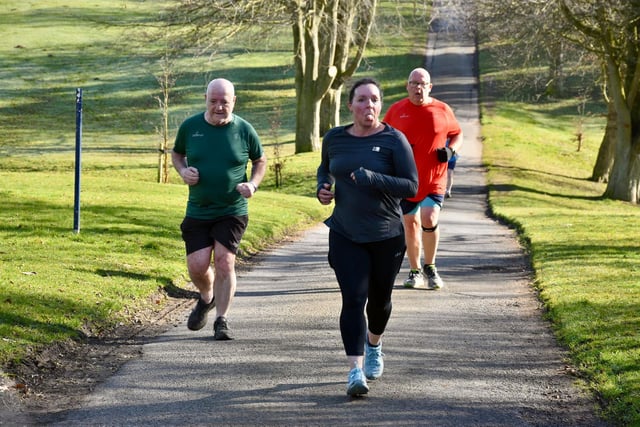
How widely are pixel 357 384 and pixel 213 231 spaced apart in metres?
2.47

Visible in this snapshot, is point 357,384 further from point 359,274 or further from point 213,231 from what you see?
point 213,231

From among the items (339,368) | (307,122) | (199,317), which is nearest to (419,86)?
(199,317)

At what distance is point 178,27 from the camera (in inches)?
1321

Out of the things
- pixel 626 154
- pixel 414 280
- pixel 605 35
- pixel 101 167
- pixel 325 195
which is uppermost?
pixel 605 35

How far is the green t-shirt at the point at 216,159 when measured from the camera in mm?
8547

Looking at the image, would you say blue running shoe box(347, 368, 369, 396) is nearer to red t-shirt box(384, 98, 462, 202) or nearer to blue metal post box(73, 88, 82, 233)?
red t-shirt box(384, 98, 462, 202)

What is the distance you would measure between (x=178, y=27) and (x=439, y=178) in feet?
77.1

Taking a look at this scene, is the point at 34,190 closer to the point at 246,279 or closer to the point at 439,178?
the point at 246,279

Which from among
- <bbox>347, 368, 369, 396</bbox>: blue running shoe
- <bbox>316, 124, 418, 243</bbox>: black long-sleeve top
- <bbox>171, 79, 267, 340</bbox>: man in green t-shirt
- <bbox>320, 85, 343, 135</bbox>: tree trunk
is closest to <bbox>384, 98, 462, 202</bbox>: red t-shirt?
<bbox>171, 79, 267, 340</bbox>: man in green t-shirt

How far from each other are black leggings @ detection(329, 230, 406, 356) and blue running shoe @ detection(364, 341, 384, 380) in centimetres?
39

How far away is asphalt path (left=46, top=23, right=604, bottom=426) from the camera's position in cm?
646

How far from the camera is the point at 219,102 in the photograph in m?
8.46

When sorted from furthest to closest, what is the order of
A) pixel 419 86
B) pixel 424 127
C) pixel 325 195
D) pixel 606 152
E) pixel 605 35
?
pixel 606 152 < pixel 605 35 < pixel 424 127 < pixel 419 86 < pixel 325 195

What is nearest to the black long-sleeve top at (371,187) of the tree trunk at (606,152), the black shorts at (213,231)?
the black shorts at (213,231)
